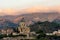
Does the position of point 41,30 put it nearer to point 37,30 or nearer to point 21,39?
point 37,30

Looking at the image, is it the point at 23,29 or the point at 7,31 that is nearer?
the point at 23,29

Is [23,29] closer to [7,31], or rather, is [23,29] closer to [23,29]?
[23,29]

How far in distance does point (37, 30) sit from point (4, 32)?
225 centimetres

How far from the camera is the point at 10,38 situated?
51.9 feet

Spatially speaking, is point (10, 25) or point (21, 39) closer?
point (21, 39)

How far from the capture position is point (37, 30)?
19156 mm

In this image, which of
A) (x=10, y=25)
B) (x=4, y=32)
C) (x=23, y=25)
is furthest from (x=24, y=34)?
(x=10, y=25)

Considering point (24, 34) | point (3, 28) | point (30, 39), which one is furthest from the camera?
point (3, 28)

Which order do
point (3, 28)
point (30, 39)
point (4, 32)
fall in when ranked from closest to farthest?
point (30, 39), point (4, 32), point (3, 28)

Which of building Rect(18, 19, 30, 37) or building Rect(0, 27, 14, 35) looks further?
building Rect(0, 27, 14, 35)

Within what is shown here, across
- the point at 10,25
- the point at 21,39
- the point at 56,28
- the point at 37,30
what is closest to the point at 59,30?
the point at 56,28

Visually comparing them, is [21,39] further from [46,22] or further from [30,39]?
[46,22]

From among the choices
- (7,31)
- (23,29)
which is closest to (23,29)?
(23,29)

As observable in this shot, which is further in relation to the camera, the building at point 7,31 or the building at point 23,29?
the building at point 7,31
